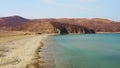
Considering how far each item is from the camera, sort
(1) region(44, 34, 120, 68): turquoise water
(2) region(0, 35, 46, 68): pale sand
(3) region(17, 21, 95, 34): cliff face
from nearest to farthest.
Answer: (2) region(0, 35, 46, 68): pale sand, (1) region(44, 34, 120, 68): turquoise water, (3) region(17, 21, 95, 34): cliff face

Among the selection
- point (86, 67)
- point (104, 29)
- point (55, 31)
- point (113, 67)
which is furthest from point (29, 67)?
point (104, 29)

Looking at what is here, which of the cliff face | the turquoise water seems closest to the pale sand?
the turquoise water

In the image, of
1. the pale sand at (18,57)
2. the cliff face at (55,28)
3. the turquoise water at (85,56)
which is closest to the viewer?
the pale sand at (18,57)

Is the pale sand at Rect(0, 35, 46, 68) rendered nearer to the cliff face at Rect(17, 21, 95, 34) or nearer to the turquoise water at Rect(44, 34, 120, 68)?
the turquoise water at Rect(44, 34, 120, 68)

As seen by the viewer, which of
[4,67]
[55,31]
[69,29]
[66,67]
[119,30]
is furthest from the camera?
[119,30]

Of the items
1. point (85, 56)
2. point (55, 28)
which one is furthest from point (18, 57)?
point (55, 28)

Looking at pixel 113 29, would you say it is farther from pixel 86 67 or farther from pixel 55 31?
pixel 86 67

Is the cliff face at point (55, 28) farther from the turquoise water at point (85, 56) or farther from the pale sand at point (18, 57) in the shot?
the pale sand at point (18, 57)

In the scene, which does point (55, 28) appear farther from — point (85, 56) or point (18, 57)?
point (18, 57)

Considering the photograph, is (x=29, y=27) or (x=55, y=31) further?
(x=29, y=27)

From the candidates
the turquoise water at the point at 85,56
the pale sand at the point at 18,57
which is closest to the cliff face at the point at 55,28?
the turquoise water at the point at 85,56

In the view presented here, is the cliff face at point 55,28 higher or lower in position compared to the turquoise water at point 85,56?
lower
